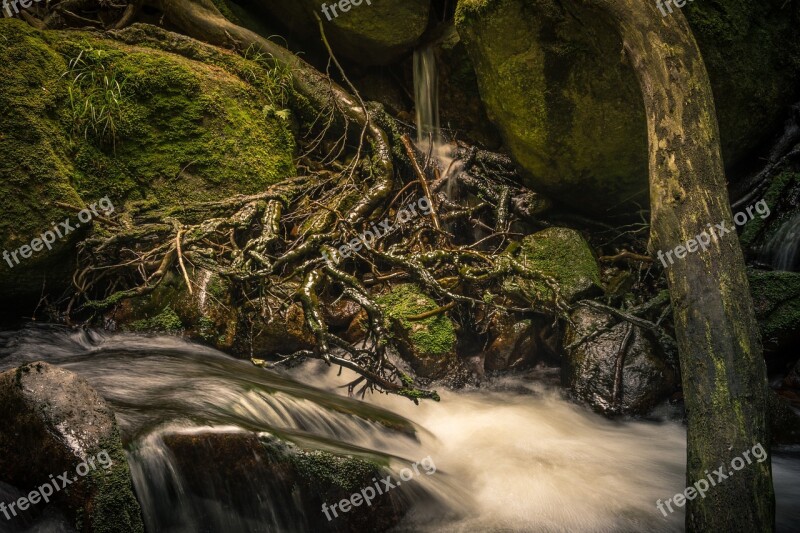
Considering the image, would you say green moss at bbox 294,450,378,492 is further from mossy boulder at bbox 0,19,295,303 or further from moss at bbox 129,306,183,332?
mossy boulder at bbox 0,19,295,303

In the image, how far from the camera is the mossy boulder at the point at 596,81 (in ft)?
14.3

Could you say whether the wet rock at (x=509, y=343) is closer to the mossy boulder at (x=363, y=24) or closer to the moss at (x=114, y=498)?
the moss at (x=114, y=498)

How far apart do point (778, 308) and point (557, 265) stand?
1928 millimetres

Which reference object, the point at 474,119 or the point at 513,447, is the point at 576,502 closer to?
the point at 513,447

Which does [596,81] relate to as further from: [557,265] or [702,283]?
[702,283]

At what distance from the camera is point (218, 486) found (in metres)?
2.41

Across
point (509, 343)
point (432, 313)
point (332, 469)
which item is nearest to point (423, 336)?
point (432, 313)

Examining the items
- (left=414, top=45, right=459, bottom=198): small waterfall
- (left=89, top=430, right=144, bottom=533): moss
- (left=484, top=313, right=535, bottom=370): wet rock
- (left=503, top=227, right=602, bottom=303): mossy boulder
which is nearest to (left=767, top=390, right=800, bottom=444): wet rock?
(left=503, top=227, right=602, bottom=303): mossy boulder

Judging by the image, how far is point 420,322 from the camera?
185 inches

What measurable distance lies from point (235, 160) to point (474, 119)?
351 centimetres

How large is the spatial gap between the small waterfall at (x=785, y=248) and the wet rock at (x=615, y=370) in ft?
5.93

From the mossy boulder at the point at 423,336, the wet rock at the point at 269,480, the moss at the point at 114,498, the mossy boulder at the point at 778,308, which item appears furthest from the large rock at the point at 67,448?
the mossy boulder at the point at 778,308

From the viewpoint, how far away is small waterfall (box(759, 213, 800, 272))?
4.77 meters

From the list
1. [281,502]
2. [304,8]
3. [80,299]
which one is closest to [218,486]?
[281,502]
